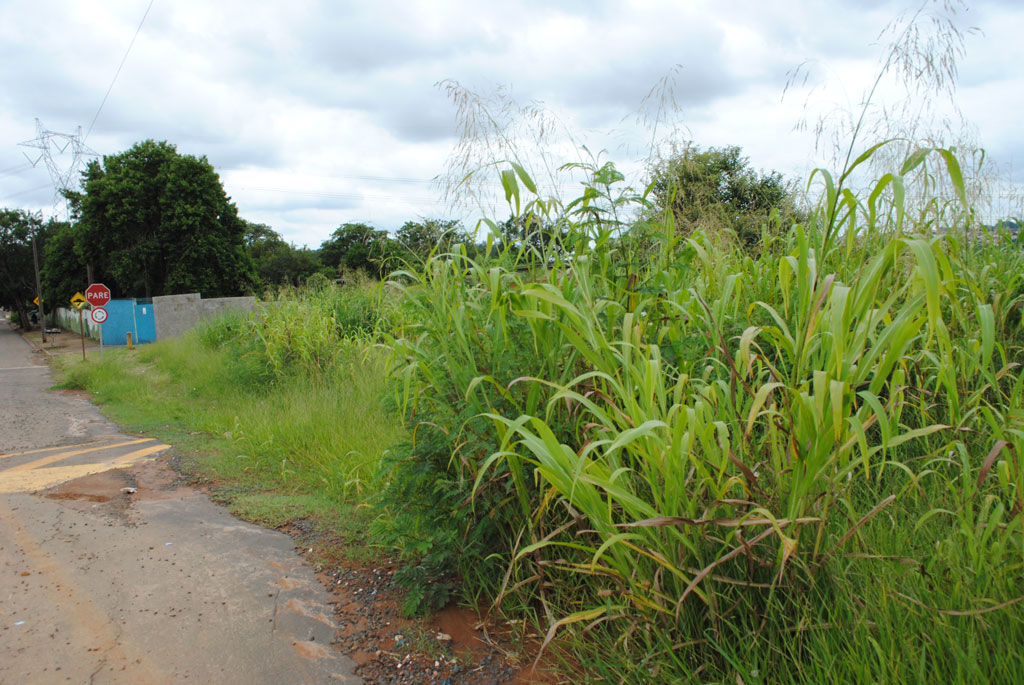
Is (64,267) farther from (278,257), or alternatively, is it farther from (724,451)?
(724,451)

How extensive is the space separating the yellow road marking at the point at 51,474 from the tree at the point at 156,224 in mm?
30480

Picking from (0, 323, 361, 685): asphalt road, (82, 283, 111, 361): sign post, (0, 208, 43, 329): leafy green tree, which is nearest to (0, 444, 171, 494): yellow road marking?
(0, 323, 361, 685): asphalt road

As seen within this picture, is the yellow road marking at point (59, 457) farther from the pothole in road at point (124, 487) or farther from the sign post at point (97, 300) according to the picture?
the sign post at point (97, 300)

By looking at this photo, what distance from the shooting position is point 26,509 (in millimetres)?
4633

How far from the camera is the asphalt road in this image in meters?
2.58

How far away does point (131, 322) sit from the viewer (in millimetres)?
28703

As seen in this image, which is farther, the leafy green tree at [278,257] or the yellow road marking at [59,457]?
the leafy green tree at [278,257]

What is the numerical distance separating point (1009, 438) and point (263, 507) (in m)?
4.30

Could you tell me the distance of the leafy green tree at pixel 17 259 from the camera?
51656mm

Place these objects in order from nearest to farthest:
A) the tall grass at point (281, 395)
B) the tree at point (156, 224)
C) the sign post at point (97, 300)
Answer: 1. the tall grass at point (281, 395)
2. the sign post at point (97, 300)
3. the tree at point (156, 224)

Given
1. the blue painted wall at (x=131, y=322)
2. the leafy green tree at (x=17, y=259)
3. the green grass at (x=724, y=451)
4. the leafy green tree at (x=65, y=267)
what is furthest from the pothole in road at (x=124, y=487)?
the leafy green tree at (x=17, y=259)

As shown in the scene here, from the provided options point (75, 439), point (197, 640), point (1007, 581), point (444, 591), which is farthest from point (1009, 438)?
point (75, 439)

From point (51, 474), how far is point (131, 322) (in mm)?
26333

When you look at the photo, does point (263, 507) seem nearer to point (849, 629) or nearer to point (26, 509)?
point (26, 509)
